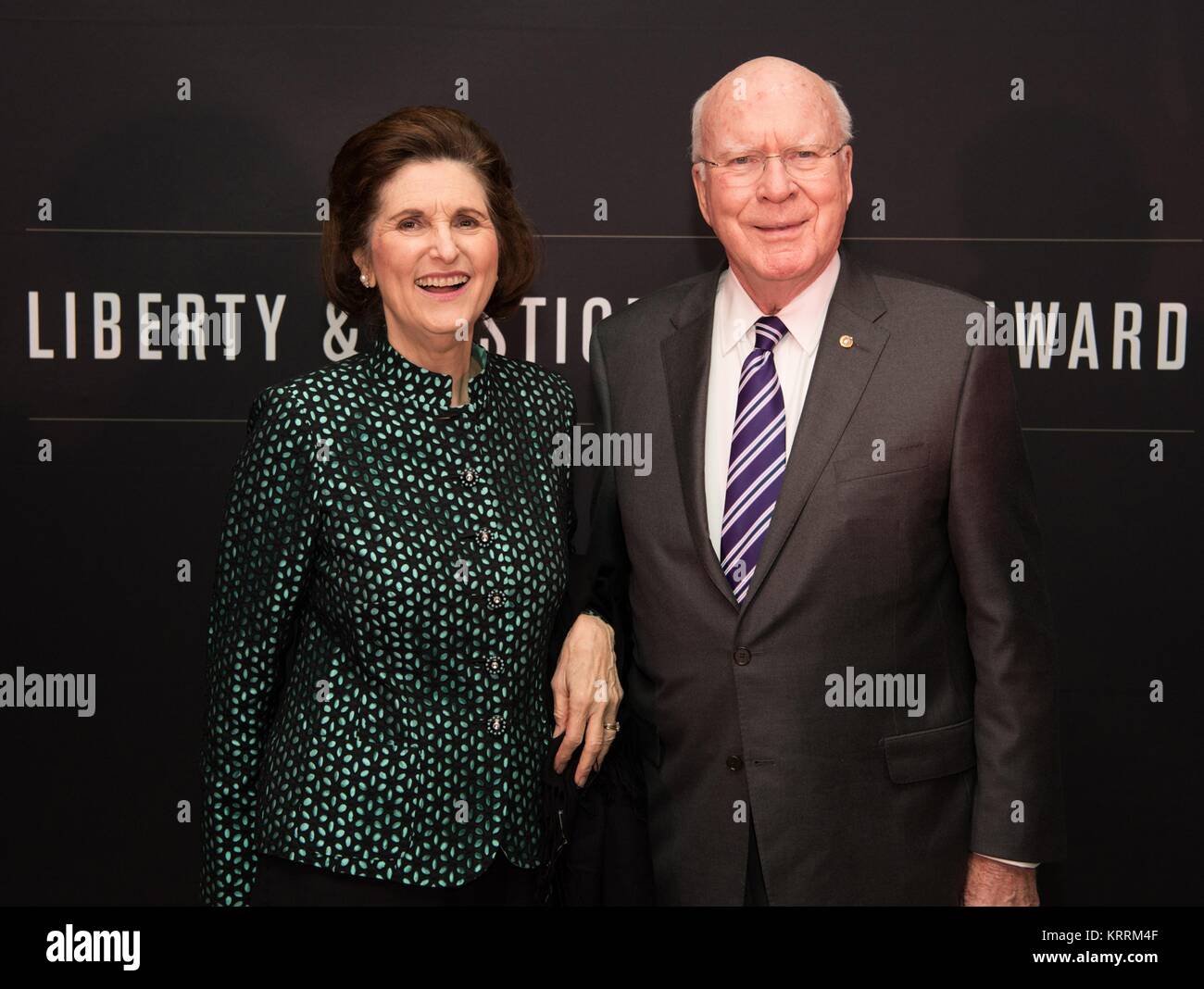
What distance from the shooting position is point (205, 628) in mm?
3240

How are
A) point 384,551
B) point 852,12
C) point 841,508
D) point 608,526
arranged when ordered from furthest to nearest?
point 852,12
point 608,526
point 841,508
point 384,551

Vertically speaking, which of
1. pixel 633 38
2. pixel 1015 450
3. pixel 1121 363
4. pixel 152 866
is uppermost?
pixel 633 38

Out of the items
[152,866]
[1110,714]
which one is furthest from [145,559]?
[1110,714]

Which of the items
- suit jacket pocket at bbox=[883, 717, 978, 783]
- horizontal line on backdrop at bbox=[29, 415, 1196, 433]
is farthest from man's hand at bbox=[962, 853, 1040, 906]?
horizontal line on backdrop at bbox=[29, 415, 1196, 433]

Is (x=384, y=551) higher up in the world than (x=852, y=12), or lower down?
lower down

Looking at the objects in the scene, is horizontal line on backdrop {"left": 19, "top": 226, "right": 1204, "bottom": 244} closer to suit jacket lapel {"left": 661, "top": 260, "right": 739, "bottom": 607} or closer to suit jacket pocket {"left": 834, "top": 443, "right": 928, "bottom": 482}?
suit jacket lapel {"left": 661, "top": 260, "right": 739, "bottom": 607}

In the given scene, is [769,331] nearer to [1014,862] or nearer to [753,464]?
[753,464]

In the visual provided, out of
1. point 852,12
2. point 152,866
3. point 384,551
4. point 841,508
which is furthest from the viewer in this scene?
point 152,866

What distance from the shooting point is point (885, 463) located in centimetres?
228

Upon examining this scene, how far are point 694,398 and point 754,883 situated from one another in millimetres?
928

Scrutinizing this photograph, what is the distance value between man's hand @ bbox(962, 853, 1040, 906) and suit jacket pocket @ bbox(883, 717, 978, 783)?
0.61 ft

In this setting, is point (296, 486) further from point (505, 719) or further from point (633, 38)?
point (633, 38)
